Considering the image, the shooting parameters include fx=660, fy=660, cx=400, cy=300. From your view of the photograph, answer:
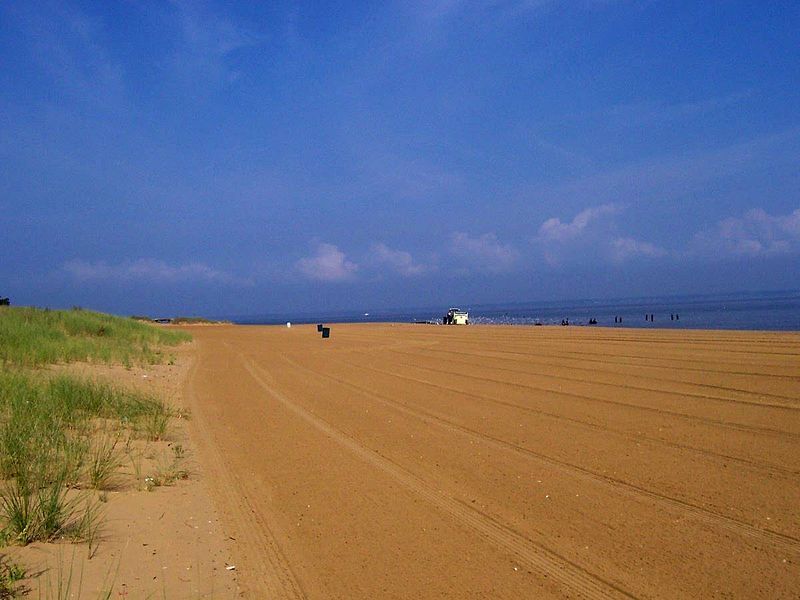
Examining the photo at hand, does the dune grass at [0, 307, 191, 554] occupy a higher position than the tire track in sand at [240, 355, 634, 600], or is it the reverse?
the dune grass at [0, 307, 191, 554]

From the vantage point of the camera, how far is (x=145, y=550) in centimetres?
536

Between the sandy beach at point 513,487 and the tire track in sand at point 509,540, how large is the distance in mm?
17

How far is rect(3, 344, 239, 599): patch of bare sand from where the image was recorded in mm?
4586

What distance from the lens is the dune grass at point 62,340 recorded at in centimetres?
1594

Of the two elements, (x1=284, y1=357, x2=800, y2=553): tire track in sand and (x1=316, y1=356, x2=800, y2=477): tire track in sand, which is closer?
(x1=284, y1=357, x2=800, y2=553): tire track in sand

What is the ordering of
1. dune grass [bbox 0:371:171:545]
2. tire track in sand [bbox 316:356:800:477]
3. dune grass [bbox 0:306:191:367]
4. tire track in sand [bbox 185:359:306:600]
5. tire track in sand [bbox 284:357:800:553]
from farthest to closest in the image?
dune grass [bbox 0:306:191:367]
tire track in sand [bbox 316:356:800:477]
tire track in sand [bbox 284:357:800:553]
dune grass [bbox 0:371:171:545]
tire track in sand [bbox 185:359:306:600]

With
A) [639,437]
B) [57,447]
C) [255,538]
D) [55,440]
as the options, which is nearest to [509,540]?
[255,538]

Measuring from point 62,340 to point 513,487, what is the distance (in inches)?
717

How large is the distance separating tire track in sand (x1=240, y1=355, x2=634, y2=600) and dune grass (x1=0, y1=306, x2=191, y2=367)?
9.25m

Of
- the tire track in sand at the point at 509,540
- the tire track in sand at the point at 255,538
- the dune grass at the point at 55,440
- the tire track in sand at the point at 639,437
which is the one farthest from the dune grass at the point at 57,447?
the tire track in sand at the point at 639,437

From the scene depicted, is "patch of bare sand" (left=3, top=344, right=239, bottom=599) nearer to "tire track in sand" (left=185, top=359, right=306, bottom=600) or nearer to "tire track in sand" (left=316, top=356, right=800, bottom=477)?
"tire track in sand" (left=185, top=359, right=306, bottom=600)

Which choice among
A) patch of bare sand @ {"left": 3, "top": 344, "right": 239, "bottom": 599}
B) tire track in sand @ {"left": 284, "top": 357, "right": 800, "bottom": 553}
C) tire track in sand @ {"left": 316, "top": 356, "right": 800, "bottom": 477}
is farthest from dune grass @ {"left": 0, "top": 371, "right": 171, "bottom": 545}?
tire track in sand @ {"left": 316, "top": 356, "right": 800, "bottom": 477}

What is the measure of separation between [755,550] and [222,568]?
14.2ft

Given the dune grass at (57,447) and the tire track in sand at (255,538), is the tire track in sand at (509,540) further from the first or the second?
the dune grass at (57,447)
